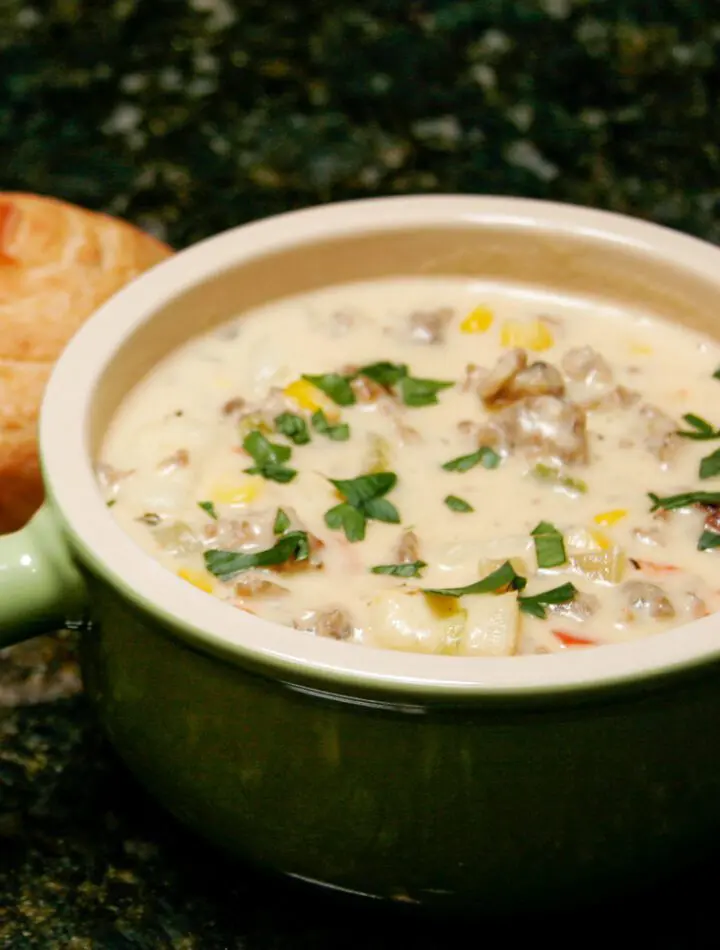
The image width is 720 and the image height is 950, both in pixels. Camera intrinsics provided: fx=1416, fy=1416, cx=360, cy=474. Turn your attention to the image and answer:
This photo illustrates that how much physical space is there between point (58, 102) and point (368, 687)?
1.08 meters

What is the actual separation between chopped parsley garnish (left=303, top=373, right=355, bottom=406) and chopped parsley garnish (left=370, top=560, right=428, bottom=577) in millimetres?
220

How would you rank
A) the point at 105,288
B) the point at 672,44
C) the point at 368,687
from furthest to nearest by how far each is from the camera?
the point at 672,44
the point at 105,288
the point at 368,687

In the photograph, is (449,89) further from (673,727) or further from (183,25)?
(673,727)

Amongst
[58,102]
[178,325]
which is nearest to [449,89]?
[58,102]

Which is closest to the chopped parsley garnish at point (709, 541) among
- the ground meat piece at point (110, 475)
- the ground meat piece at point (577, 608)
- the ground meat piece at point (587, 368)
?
the ground meat piece at point (577, 608)

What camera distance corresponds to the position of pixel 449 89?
1589 millimetres

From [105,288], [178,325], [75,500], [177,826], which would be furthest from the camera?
[105,288]

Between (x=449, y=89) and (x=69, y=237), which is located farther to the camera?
(x=449, y=89)

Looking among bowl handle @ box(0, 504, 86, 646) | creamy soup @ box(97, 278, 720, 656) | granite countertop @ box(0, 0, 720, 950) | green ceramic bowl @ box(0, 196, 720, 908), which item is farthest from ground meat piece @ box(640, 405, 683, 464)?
granite countertop @ box(0, 0, 720, 950)

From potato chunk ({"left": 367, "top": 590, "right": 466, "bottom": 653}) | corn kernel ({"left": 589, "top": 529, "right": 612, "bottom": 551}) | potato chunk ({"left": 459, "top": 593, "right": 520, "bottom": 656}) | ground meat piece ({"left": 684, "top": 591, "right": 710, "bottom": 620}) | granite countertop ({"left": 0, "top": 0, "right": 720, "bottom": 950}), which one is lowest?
granite countertop ({"left": 0, "top": 0, "right": 720, "bottom": 950})

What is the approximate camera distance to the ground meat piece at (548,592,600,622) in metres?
0.92

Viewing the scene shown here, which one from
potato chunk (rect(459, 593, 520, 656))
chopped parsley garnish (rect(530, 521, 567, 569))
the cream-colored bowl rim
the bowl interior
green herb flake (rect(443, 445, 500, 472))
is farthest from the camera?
the bowl interior

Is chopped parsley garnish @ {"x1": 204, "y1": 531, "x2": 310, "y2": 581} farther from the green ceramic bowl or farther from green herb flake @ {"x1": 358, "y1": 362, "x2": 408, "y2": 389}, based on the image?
green herb flake @ {"x1": 358, "y1": 362, "x2": 408, "y2": 389}

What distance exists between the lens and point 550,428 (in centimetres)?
107
